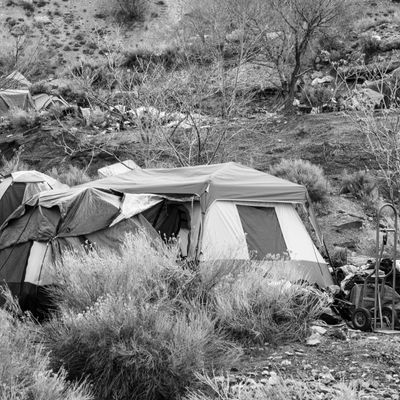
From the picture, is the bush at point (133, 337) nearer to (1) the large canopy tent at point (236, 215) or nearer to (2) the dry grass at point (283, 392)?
(2) the dry grass at point (283, 392)

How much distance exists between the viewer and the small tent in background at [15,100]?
3058 centimetres

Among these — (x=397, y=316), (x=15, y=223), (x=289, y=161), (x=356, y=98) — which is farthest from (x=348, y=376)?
(x=356, y=98)

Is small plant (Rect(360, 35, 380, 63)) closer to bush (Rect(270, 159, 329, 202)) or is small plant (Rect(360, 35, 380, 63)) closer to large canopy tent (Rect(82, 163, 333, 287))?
bush (Rect(270, 159, 329, 202))

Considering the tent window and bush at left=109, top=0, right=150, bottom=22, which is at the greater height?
bush at left=109, top=0, right=150, bottom=22

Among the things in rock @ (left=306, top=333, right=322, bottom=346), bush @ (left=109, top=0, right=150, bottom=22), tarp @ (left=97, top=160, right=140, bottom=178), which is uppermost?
bush @ (left=109, top=0, right=150, bottom=22)

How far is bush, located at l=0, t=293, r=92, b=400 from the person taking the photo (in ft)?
17.3

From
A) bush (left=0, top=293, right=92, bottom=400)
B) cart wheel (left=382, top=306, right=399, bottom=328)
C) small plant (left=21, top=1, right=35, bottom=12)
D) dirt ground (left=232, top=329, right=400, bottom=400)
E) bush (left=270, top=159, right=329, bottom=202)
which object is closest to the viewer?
bush (left=0, top=293, right=92, bottom=400)

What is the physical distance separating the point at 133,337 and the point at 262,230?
4.97 m

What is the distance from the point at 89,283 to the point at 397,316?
3812 mm

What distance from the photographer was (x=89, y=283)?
25.3 feet

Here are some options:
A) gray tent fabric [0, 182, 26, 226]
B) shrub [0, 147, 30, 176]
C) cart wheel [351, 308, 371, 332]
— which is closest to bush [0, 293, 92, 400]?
cart wheel [351, 308, 371, 332]

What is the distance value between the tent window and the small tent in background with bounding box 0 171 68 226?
19.7 feet

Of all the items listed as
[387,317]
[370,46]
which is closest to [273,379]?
[387,317]

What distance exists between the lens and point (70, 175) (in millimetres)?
20859
